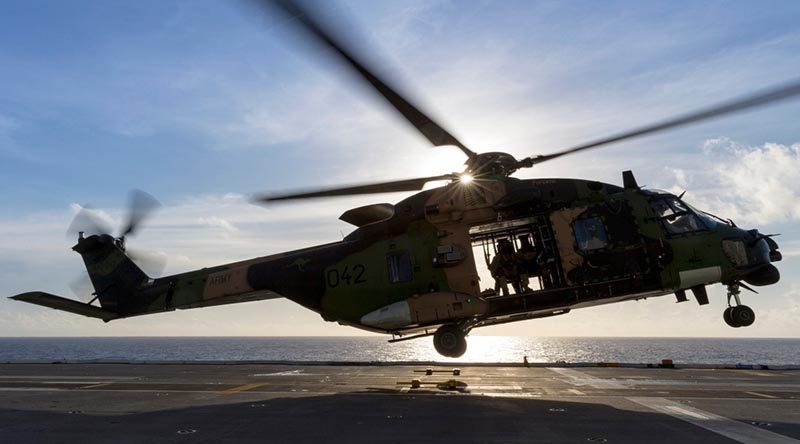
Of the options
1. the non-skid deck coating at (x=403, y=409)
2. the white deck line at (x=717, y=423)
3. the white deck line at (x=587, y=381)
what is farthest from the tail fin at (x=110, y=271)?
the white deck line at (x=717, y=423)

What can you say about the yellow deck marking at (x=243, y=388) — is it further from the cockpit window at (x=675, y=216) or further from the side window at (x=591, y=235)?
the cockpit window at (x=675, y=216)

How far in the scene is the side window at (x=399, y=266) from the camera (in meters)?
17.5

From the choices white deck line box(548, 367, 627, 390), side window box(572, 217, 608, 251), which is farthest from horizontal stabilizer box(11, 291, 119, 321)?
white deck line box(548, 367, 627, 390)

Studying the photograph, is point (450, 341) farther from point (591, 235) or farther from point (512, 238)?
point (591, 235)

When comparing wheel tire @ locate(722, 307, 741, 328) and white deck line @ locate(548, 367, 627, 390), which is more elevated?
wheel tire @ locate(722, 307, 741, 328)

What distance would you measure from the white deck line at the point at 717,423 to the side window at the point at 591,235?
14.2ft

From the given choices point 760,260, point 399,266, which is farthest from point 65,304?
point 760,260

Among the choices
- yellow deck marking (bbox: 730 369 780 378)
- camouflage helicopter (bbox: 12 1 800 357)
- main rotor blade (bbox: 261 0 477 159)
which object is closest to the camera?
main rotor blade (bbox: 261 0 477 159)

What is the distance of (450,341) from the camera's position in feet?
54.1

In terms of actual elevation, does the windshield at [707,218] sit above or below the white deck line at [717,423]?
above

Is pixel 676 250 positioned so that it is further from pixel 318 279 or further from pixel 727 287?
pixel 318 279

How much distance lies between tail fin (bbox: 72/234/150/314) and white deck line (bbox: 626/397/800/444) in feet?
62.3

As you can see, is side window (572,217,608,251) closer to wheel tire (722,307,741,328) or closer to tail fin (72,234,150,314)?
wheel tire (722,307,741,328)

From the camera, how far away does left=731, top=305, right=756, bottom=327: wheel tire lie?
49.8 feet
